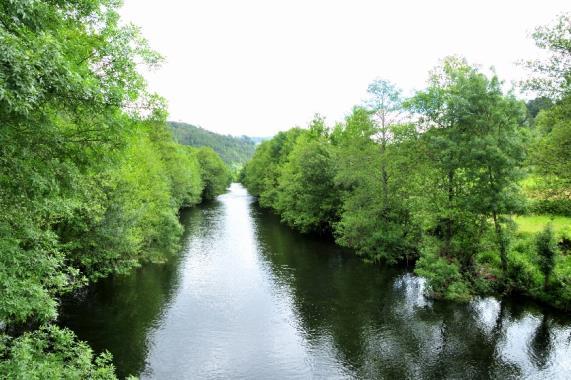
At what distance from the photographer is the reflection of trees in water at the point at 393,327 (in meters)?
17.6

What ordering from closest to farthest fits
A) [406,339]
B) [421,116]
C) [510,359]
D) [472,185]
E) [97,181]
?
[510,359] → [406,339] → [97,181] → [472,185] → [421,116]

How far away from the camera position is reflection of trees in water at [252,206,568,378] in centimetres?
1764

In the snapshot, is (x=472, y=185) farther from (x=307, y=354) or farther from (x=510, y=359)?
(x=307, y=354)

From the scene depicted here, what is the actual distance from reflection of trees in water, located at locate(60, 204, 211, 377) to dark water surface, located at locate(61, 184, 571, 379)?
7 centimetres

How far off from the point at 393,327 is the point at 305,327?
4798mm

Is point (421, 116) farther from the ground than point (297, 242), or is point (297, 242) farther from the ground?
point (421, 116)

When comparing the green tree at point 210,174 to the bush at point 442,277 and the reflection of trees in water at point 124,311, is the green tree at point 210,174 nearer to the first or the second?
the reflection of trees in water at point 124,311

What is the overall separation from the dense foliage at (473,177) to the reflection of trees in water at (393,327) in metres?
2.29

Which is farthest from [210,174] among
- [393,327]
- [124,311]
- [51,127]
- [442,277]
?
[51,127]

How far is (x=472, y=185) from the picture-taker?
24547 millimetres

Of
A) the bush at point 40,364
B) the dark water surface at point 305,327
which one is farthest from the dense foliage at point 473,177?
the bush at point 40,364

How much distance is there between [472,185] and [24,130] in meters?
23.5

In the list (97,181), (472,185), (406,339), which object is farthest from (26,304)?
(472,185)

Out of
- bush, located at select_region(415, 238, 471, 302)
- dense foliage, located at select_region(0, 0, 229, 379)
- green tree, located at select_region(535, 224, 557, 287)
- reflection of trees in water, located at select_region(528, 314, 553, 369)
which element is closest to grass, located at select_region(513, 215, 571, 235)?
green tree, located at select_region(535, 224, 557, 287)
